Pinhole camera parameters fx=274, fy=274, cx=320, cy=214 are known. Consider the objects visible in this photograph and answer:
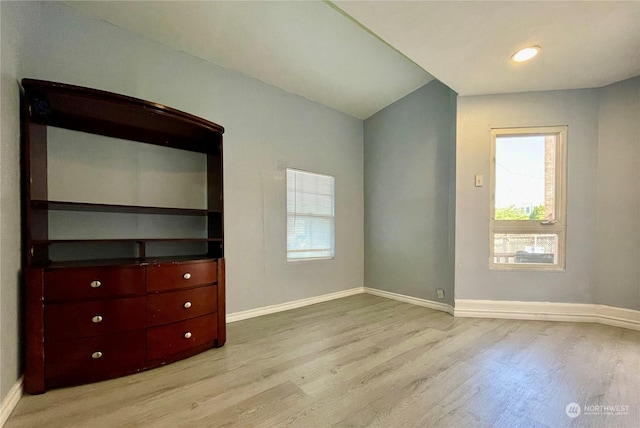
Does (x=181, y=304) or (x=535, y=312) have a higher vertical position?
(x=181, y=304)

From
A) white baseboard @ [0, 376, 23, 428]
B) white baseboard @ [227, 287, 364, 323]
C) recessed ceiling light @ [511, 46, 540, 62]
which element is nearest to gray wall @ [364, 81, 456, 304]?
white baseboard @ [227, 287, 364, 323]

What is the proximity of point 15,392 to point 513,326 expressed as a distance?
375 centimetres

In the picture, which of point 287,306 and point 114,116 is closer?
point 114,116

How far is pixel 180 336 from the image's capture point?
2004 millimetres

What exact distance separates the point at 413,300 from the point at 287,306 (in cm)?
161

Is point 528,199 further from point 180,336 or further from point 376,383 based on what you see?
point 180,336

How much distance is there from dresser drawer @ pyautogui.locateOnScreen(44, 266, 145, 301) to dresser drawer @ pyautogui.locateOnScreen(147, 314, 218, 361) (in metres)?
0.33

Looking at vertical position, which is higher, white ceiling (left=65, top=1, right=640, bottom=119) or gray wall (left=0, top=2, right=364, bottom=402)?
white ceiling (left=65, top=1, right=640, bottom=119)

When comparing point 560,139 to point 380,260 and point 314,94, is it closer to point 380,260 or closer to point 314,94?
point 380,260

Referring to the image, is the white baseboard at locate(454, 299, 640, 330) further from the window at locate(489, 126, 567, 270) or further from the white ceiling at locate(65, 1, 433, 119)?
the white ceiling at locate(65, 1, 433, 119)

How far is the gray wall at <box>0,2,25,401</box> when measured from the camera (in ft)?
4.64

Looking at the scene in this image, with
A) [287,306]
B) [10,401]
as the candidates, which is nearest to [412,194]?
[287,306]

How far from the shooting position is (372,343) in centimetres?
231

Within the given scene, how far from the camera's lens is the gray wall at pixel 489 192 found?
9.23ft
